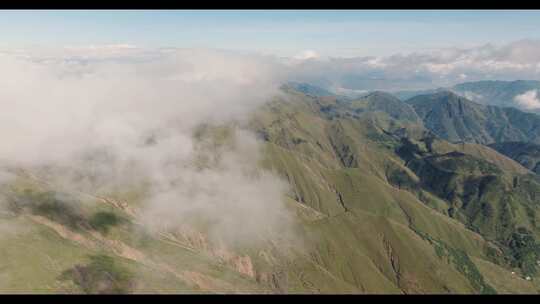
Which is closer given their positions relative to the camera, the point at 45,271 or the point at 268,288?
the point at 45,271
